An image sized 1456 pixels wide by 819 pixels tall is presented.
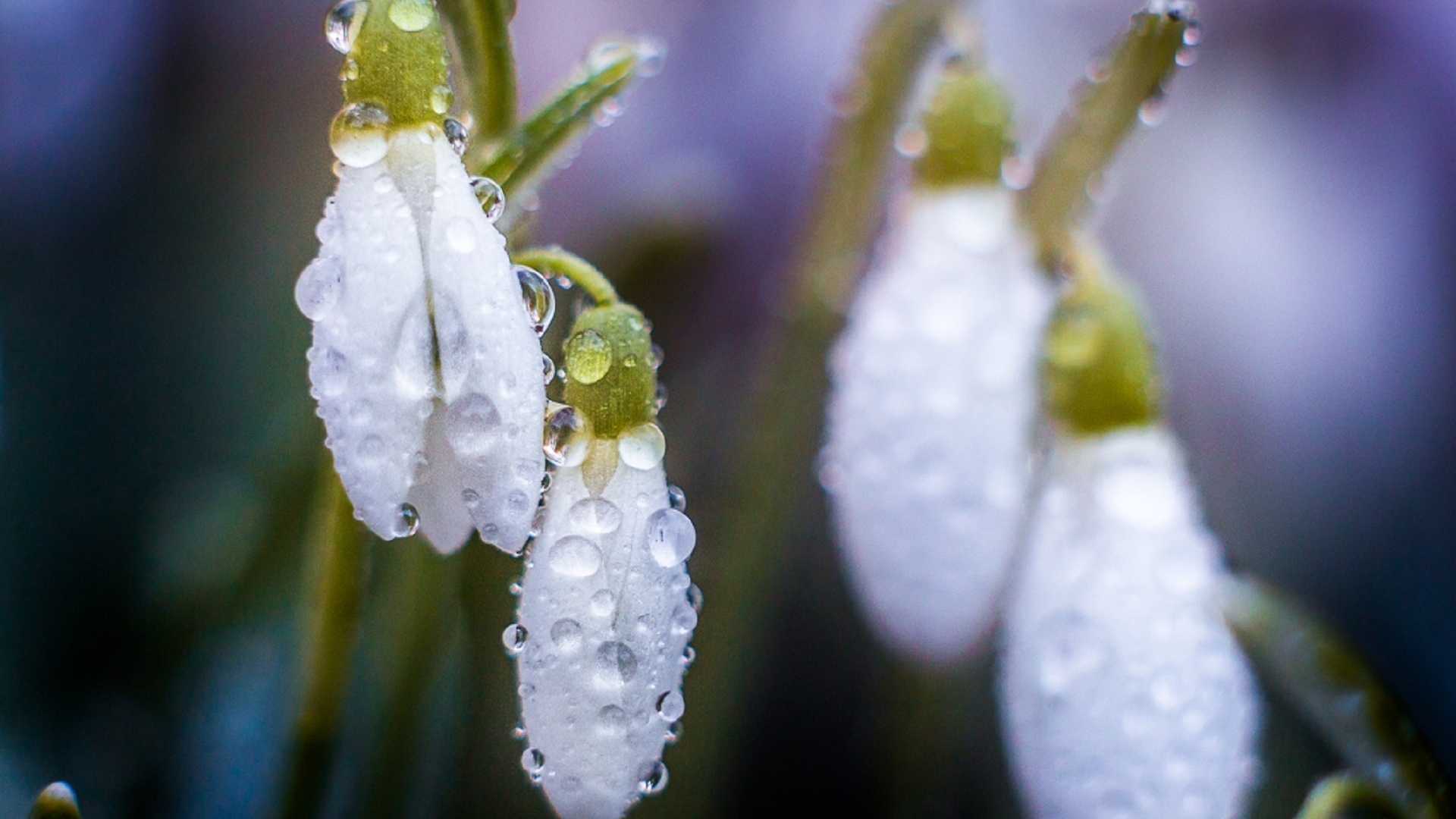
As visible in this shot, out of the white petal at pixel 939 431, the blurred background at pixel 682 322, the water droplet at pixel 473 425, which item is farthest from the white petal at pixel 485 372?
the blurred background at pixel 682 322

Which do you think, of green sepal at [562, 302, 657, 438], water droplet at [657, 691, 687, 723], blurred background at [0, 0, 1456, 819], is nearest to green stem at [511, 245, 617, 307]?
green sepal at [562, 302, 657, 438]

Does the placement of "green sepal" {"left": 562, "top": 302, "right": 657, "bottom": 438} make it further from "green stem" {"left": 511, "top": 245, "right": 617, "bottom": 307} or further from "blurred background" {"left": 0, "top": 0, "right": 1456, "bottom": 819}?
"blurred background" {"left": 0, "top": 0, "right": 1456, "bottom": 819}

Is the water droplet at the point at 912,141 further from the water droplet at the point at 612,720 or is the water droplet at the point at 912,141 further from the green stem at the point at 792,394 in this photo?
the water droplet at the point at 612,720

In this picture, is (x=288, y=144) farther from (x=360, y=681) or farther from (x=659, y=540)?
(x=659, y=540)

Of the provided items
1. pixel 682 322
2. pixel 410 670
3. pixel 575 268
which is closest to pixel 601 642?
pixel 575 268

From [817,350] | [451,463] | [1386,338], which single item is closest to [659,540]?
[451,463]

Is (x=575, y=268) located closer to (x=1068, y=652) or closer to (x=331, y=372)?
(x=331, y=372)
